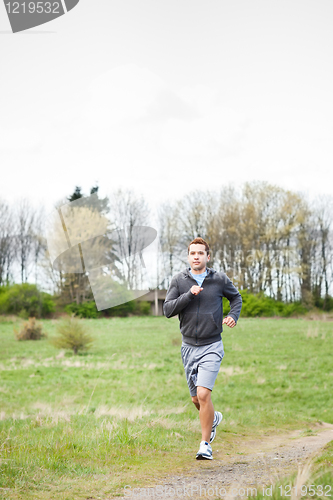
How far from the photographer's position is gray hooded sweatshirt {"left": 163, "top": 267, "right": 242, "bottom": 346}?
462 centimetres

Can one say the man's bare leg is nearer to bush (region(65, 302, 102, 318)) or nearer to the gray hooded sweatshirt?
the gray hooded sweatshirt

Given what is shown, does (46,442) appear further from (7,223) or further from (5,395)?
(7,223)

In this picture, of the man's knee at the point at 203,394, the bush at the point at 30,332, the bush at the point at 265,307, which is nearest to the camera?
the man's knee at the point at 203,394

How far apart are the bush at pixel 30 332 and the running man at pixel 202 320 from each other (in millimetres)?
28442

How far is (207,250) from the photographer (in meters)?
4.88

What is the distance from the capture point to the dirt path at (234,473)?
3619 mm

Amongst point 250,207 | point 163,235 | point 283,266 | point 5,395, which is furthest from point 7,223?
point 5,395

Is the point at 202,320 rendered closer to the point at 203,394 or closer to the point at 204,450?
the point at 203,394

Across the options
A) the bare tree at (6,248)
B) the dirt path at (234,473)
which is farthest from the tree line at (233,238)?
the dirt path at (234,473)

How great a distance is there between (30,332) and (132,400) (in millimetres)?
18335

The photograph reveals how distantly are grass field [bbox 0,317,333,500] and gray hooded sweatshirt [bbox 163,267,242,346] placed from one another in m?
1.30

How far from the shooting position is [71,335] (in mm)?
23844

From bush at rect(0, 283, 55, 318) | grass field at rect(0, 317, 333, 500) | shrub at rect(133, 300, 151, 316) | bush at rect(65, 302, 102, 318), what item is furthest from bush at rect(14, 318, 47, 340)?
bush at rect(0, 283, 55, 318)

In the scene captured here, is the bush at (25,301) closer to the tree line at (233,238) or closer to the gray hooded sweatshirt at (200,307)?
the tree line at (233,238)
